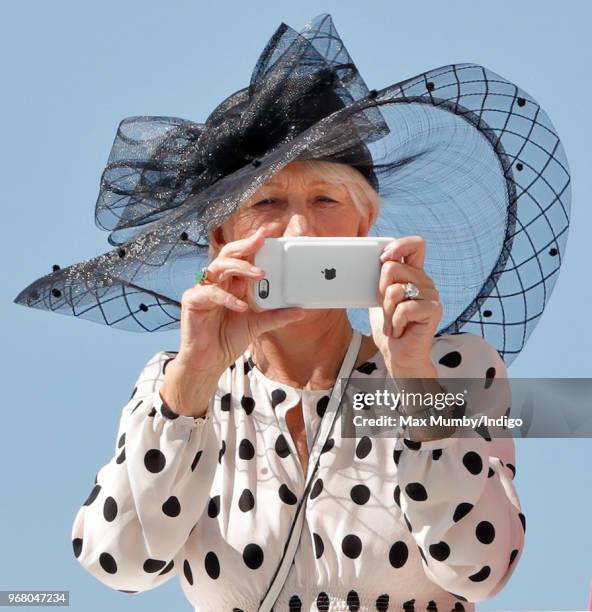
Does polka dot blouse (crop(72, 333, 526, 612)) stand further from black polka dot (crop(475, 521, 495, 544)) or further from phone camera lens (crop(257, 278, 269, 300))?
phone camera lens (crop(257, 278, 269, 300))

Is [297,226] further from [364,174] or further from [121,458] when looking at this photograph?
[121,458]

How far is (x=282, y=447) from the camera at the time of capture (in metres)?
2.77

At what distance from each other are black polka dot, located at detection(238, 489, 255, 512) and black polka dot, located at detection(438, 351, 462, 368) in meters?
0.47

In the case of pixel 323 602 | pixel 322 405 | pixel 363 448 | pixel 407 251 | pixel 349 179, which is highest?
pixel 349 179

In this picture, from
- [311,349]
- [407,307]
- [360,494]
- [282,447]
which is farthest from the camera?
[311,349]

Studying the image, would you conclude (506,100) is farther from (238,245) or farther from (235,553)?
(235,553)

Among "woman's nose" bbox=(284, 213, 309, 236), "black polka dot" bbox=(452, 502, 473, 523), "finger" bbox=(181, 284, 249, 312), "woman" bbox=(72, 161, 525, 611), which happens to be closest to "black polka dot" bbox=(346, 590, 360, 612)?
"woman" bbox=(72, 161, 525, 611)

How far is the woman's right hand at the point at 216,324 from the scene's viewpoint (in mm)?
2537

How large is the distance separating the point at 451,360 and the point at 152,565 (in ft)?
2.39

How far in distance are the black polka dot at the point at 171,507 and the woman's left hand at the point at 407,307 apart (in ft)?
1.66

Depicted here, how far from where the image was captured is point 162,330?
3.16 meters

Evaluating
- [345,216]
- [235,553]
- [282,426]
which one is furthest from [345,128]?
[235,553]

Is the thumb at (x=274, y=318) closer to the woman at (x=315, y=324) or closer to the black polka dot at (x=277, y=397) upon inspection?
the woman at (x=315, y=324)

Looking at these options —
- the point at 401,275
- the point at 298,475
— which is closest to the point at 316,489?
the point at 298,475
